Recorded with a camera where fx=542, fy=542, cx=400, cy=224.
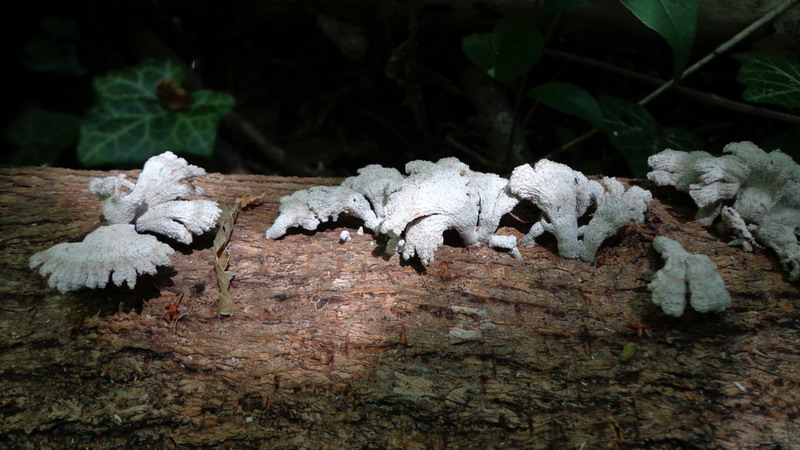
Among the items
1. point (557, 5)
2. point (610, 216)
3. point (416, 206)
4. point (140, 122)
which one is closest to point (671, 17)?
point (557, 5)

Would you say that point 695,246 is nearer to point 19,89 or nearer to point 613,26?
point 613,26

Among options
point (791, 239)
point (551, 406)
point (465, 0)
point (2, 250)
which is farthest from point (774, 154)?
point (2, 250)

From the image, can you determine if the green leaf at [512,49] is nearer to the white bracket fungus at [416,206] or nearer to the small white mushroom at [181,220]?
the white bracket fungus at [416,206]

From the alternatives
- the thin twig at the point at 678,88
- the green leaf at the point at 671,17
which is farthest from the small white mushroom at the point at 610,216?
the thin twig at the point at 678,88

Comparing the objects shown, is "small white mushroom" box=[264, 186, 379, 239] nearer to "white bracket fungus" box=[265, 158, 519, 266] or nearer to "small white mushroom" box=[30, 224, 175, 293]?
"white bracket fungus" box=[265, 158, 519, 266]

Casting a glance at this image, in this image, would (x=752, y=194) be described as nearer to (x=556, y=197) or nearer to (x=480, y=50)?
(x=556, y=197)

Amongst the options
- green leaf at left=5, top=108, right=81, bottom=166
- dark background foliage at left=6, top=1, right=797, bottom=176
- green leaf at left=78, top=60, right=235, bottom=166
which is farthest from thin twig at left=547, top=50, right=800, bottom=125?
green leaf at left=5, top=108, right=81, bottom=166
